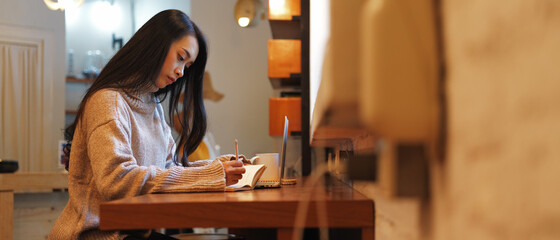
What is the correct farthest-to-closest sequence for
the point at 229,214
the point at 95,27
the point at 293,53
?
1. the point at 95,27
2. the point at 293,53
3. the point at 229,214

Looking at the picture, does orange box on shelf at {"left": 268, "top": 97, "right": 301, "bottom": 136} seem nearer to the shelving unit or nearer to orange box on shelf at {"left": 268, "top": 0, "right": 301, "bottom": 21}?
the shelving unit

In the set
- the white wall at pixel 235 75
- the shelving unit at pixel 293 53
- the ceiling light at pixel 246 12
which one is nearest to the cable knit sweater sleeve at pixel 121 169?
the shelving unit at pixel 293 53

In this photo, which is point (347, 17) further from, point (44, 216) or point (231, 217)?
point (44, 216)

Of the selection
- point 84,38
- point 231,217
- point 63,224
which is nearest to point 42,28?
point 84,38

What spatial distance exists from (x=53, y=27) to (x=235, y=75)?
69.4 inches

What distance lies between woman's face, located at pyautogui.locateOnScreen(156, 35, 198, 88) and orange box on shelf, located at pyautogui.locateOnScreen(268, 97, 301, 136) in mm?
954

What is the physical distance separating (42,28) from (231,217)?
4.36 m

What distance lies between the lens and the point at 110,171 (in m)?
1.35

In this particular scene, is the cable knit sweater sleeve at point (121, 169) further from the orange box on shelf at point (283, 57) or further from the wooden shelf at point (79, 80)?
the wooden shelf at point (79, 80)

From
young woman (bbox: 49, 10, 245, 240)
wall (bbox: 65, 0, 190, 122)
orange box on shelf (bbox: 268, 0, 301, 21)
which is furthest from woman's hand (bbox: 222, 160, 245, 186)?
wall (bbox: 65, 0, 190, 122)

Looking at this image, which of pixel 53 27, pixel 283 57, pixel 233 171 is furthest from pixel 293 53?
pixel 53 27

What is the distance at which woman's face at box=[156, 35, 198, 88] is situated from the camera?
1785 mm

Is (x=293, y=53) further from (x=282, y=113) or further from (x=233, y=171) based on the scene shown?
(x=233, y=171)

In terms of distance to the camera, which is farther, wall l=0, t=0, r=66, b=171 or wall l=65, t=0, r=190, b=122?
wall l=65, t=0, r=190, b=122
